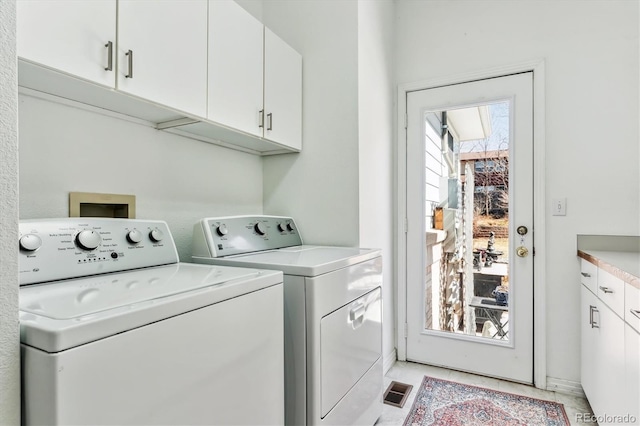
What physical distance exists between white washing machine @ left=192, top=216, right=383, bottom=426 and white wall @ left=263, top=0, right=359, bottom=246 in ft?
0.94

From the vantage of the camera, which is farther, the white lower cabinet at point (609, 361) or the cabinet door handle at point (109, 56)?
the white lower cabinet at point (609, 361)

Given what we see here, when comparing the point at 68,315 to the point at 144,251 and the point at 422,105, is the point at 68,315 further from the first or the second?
the point at 422,105

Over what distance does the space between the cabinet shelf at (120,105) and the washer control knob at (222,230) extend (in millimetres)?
453

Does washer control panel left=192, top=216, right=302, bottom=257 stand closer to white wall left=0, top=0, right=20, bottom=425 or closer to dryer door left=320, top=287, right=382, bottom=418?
dryer door left=320, top=287, right=382, bottom=418

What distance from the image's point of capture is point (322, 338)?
1330mm

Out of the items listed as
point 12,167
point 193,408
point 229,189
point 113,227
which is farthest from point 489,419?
point 12,167

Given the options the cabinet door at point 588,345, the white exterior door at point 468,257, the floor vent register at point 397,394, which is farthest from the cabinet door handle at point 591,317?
the floor vent register at point 397,394

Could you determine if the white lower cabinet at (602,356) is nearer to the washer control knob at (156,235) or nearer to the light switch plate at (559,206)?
the light switch plate at (559,206)

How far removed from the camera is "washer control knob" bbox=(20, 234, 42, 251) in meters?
0.98

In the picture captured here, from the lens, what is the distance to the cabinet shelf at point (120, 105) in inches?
42.9

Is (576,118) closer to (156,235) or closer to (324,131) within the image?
(324,131)

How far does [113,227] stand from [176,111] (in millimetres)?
498

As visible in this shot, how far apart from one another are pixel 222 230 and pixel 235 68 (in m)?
0.76

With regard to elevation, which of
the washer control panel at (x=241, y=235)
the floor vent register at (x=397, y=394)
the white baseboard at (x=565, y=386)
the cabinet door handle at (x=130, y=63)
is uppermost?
the cabinet door handle at (x=130, y=63)
